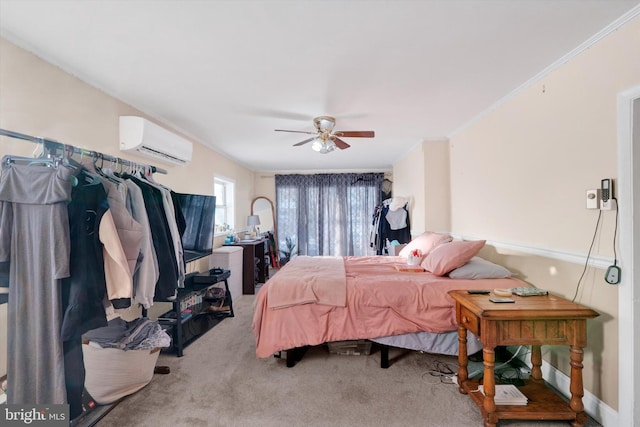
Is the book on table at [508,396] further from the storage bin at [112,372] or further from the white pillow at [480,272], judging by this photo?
the storage bin at [112,372]

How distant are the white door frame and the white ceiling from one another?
0.62 meters

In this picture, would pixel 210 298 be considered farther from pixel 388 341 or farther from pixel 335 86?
pixel 335 86

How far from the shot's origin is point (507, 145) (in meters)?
2.64

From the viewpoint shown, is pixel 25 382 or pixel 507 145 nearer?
pixel 25 382

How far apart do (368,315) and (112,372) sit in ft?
6.00

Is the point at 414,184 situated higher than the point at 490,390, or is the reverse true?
the point at 414,184

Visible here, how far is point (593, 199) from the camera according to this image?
175 centimetres

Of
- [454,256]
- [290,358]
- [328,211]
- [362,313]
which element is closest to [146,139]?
[290,358]

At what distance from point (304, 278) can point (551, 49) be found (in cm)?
238

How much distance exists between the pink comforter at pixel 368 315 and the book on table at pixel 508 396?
1.51 feet

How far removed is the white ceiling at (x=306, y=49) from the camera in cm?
152

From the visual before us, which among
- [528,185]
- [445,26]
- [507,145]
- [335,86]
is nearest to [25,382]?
[335,86]

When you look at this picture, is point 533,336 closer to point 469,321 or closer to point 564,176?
point 469,321

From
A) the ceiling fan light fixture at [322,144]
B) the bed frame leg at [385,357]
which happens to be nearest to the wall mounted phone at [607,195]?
the bed frame leg at [385,357]
